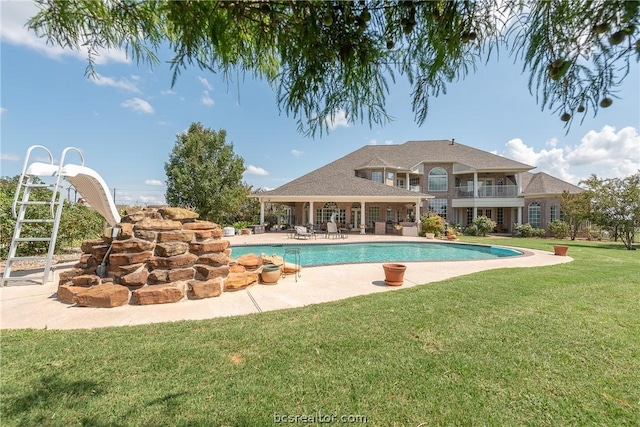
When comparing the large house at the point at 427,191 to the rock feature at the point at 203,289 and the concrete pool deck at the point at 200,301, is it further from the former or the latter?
the rock feature at the point at 203,289

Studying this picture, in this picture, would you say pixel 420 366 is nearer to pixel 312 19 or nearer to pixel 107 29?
pixel 312 19

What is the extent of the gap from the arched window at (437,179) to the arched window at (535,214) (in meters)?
7.92

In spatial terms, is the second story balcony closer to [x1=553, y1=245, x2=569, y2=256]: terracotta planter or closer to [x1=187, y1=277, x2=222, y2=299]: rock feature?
[x1=553, y1=245, x2=569, y2=256]: terracotta planter

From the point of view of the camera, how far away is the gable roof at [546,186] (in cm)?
2419

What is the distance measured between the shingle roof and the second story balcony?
77.9 inches

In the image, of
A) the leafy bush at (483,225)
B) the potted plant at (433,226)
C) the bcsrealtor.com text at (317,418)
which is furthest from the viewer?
the leafy bush at (483,225)

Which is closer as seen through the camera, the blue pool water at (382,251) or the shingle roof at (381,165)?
the blue pool water at (382,251)

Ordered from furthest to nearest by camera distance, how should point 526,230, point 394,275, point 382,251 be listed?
point 526,230, point 382,251, point 394,275

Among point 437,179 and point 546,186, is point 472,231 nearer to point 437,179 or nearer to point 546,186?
point 437,179

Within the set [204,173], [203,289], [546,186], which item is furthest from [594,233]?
[204,173]

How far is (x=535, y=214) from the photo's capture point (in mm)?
25125

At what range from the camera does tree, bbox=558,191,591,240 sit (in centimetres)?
1934

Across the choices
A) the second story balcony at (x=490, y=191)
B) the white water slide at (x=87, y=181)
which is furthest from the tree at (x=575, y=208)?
the white water slide at (x=87, y=181)

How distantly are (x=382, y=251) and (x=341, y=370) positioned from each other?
12.9m
